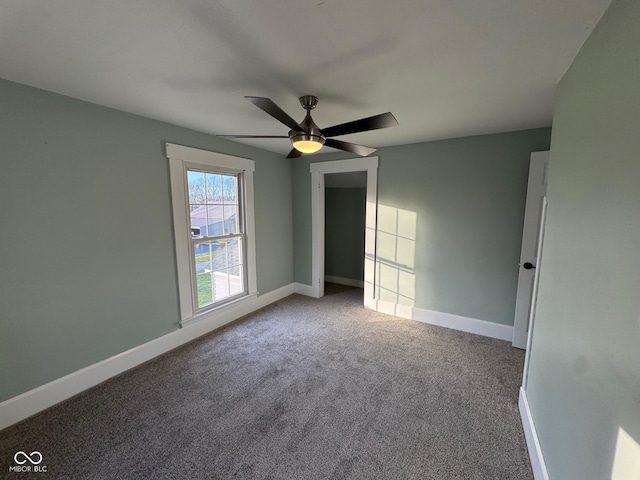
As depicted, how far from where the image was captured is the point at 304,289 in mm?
4371

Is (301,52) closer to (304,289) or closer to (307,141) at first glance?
(307,141)

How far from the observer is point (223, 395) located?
206cm

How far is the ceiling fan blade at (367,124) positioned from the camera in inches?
61.0

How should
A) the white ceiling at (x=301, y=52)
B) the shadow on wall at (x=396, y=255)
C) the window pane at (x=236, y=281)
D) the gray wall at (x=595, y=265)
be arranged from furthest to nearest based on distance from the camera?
the window pane at (x=236, y=281) → the shadow on wall at (x=396, y=255) → the white ceiling at (x=301, y=52) → the gray wall at (x=595, y=265)

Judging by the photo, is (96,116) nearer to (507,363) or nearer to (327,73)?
(327,73)

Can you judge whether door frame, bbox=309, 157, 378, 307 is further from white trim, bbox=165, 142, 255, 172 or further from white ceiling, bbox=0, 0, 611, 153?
white ceiling, bbox=0, 0, 611, 153

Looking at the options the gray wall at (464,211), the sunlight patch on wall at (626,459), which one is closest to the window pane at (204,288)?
the gray wall at (464,211)

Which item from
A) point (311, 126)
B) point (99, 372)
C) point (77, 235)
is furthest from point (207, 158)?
point (99, 372)

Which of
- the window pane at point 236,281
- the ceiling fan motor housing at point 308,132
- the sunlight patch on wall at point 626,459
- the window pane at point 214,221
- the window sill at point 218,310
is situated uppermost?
the ceiling fan motor housing at point 308,132

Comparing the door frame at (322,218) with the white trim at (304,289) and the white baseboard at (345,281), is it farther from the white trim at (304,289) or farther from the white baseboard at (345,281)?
the white baseboard at (345,281)

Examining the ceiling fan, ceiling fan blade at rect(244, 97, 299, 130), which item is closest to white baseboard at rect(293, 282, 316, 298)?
the ceiling fan

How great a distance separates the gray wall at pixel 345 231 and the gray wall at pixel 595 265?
11.0ft

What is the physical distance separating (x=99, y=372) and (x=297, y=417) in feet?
5.64

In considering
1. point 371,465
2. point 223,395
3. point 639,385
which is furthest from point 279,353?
point 639,385
